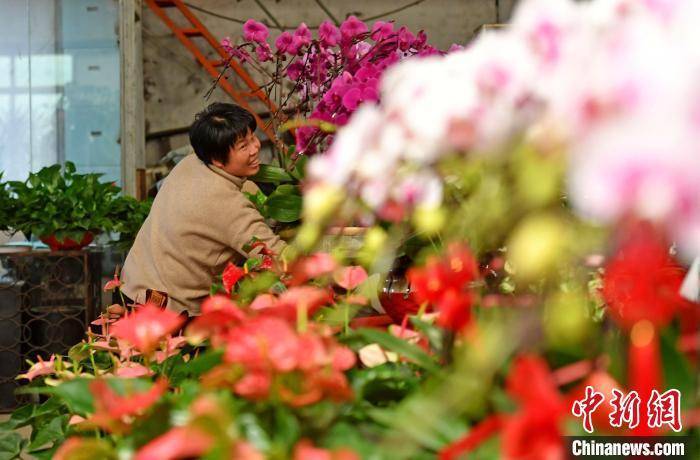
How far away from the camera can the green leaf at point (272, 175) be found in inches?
60.6

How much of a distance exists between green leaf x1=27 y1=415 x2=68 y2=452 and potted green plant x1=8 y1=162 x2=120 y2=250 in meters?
2.94

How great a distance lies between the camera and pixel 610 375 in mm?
428

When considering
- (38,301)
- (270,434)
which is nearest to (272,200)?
(270,434)

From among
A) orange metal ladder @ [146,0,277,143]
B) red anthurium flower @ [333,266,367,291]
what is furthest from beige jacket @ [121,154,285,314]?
orange metal ladder @ [146,0,277,143]

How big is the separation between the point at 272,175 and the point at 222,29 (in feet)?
15.8

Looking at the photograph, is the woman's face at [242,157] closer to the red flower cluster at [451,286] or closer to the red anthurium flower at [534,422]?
the red flower cluster at [451,286]

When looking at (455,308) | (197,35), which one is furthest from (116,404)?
(197,35)

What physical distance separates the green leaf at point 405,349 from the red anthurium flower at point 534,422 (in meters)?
0.22

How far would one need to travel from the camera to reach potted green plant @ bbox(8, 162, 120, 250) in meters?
3.54

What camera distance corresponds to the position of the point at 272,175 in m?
1.56

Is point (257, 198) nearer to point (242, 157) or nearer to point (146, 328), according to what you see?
point (242, 157)

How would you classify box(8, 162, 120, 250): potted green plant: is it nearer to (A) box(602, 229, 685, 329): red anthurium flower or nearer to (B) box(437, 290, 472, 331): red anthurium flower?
(B) box(437, 290, 472, 331): red anthurium flower

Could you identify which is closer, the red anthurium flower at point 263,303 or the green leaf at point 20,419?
the red anthurium flower at point 263,303

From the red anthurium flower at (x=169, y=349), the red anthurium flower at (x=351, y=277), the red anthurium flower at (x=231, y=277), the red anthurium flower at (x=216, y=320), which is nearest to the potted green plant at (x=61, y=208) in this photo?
the red anthurium flower at (x=231, y=277)
